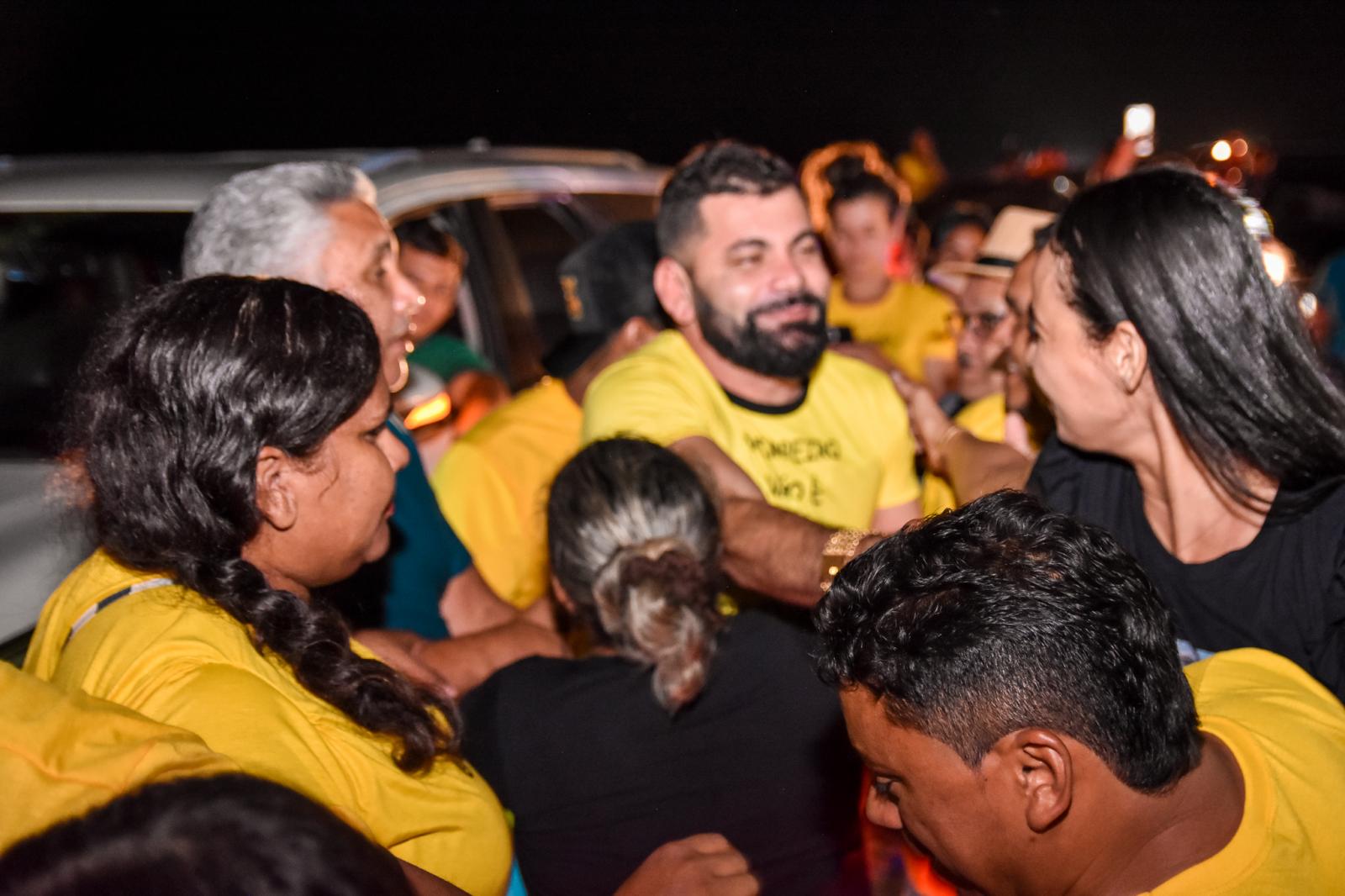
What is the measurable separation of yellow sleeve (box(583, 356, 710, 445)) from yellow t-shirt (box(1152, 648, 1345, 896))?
1.46m

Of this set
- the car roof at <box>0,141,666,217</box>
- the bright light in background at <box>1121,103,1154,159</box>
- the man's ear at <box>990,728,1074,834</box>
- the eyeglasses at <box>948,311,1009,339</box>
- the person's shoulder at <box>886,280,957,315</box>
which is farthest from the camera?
the person's shoulder at <box>886,280,957,315</box>

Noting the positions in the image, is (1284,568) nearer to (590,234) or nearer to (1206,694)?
(1206,694)

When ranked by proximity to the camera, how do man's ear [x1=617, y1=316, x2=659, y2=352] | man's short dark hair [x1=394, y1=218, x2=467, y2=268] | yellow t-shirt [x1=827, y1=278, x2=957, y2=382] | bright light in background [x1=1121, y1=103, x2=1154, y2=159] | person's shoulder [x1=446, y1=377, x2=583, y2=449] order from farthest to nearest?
1. yellow t-shirt [x1=827, y1=278, x2=957, y2=382]
2. bright light in background [x1=1121, y1=103, x2=1154, y2=159]
3. man's short dark hair [x1=394, y1=218, x2=467, y2=268]
4. man's ear [x1=617, y1=316, x2=659, y2=352]
5. person's shoulder [x1=446, y1=377, x2=583, y2=449]

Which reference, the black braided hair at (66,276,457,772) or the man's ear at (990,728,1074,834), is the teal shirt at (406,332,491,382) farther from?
the man's ear at (990,728,1074,834)

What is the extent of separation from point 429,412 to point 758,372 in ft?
3.90

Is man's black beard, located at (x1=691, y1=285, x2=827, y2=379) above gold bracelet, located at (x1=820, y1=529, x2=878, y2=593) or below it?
above

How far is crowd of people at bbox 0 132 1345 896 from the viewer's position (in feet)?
4.86

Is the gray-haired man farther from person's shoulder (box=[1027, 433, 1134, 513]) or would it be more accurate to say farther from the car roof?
person's shoulder (box=[1027, 433, 1134, 513])

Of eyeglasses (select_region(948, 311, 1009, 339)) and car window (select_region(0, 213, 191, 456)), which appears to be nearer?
car window (select_region(0, 213, 191, 456))

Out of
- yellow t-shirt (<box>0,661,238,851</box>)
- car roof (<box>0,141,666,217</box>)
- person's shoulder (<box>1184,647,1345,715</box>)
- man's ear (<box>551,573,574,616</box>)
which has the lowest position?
man's ear (<box>551,573,574,616</box>)

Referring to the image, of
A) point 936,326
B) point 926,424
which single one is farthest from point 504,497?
point 936,326

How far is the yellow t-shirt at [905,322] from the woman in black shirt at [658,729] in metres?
4.14

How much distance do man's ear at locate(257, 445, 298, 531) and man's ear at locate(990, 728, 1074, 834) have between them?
118cm

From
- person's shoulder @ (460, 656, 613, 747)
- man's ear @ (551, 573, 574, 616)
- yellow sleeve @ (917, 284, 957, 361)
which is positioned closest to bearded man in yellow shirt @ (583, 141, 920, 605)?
man's ear @ (551, 573, 574, 616)
